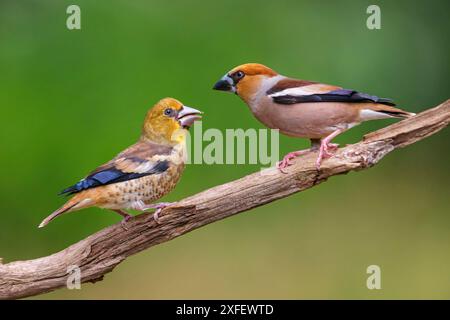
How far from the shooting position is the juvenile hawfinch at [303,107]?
3.61 m

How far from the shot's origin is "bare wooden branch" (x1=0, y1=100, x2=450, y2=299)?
3646 mm

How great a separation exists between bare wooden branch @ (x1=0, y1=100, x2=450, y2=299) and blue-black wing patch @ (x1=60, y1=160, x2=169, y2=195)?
0.26 metres

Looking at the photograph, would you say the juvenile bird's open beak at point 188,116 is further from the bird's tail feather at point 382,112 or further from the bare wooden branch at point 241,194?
the bird's tail feather at point 382,112

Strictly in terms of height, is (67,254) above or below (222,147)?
below

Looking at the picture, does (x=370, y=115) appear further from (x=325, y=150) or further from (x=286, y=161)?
(x=286, y=161)

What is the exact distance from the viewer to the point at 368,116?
3633 mm

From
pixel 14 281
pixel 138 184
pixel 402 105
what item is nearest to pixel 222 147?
pixel 138 184

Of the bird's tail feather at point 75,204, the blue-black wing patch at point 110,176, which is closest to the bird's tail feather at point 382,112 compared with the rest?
the blue-black wing patch at point 110,176

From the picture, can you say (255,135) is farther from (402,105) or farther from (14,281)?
(402,105)

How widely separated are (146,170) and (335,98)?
3.25ft

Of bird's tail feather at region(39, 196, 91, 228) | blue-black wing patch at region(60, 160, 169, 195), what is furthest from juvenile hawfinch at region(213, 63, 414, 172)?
bird's tail feather at region(39, 196, 91, 228)

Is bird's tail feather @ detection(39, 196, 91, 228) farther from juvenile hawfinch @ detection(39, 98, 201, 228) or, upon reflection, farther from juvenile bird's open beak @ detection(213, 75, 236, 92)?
juvenile bird's open beak @ detection(213, 75, 236, 92)

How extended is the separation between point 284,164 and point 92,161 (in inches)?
73.1

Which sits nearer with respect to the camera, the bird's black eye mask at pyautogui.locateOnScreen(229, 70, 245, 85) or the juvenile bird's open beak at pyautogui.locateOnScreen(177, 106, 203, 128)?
the juvenile bird's open beak at pyautogui.locateOnScreen(177, 106, 203, 128)
